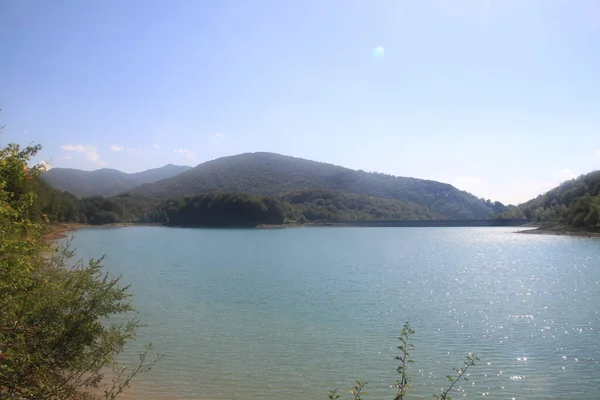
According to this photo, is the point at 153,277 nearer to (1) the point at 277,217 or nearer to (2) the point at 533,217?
(1) the point at 277,217

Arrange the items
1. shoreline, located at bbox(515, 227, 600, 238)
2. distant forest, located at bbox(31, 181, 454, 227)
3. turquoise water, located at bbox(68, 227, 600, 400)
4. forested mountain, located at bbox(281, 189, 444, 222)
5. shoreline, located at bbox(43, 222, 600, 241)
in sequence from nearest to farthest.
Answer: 1. turquoise water, located at bbox(68, 227, 600, 400)
2. shoreline, located at bbox(515, 227, 600, 238)
3. shoreline, located at bbox(43, 222, 600, 241)
4. distant forest, located at bbox(31, 181, 454, 227)
5. forested mountain, located at bbox(281, 189, 444, 222)

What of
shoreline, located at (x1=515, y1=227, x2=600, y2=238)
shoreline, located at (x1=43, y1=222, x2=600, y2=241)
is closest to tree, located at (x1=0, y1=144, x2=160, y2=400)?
shoreline, located at (x1=43, y1=222, x2=600, y2=241)

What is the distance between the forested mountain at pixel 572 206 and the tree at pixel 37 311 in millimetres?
96132

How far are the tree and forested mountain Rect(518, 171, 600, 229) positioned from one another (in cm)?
9613

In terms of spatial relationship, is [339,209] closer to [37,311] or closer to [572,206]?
[572,206]

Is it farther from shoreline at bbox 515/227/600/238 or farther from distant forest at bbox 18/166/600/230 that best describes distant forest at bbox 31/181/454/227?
shoreline at bbox 515/227/600/238

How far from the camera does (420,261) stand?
1745 inches

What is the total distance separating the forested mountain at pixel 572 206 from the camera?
89438 mm

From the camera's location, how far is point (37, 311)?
24.4ft

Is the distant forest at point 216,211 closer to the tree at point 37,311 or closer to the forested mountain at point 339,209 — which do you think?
the forested mountain at point 339,209

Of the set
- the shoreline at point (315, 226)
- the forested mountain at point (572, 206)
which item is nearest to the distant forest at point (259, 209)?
the forested mountain at point (572, 206)

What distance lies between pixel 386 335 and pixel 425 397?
17.5ft

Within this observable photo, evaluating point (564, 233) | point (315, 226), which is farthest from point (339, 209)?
point (564, 233)

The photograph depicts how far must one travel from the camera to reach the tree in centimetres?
607
